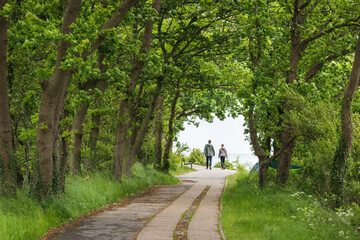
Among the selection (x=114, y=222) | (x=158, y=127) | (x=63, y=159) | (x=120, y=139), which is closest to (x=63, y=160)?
(x=63, y=159)

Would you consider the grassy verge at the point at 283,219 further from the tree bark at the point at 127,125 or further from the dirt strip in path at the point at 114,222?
the tree bark at the point at 127,125

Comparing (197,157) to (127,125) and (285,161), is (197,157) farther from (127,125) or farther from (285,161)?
(285,161)

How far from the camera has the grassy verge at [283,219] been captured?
835 cm

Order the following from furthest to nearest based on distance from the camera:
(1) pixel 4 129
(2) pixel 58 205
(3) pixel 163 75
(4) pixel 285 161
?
1. (3) pixel 163 75
2. (4) pixel 285 161
3. (1) pixel 4 129
4. (2) pixel 58 205

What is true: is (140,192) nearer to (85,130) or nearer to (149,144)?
(85,130)

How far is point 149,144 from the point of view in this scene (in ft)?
93.8

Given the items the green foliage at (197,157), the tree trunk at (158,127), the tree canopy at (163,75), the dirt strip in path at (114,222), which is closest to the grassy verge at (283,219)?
the tree canopy at (163,75)

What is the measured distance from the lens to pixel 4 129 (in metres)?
11.5

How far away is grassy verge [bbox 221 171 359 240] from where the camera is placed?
835 cm

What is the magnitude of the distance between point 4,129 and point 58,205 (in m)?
2.32

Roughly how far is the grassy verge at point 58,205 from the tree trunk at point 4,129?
0.44 meters

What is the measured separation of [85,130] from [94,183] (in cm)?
641

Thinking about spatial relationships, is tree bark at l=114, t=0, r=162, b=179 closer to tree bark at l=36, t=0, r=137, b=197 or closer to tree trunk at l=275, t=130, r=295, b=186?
tree bark at l=36, t=0, r=137, b=197

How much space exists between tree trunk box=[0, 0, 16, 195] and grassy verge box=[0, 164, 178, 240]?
437mm
